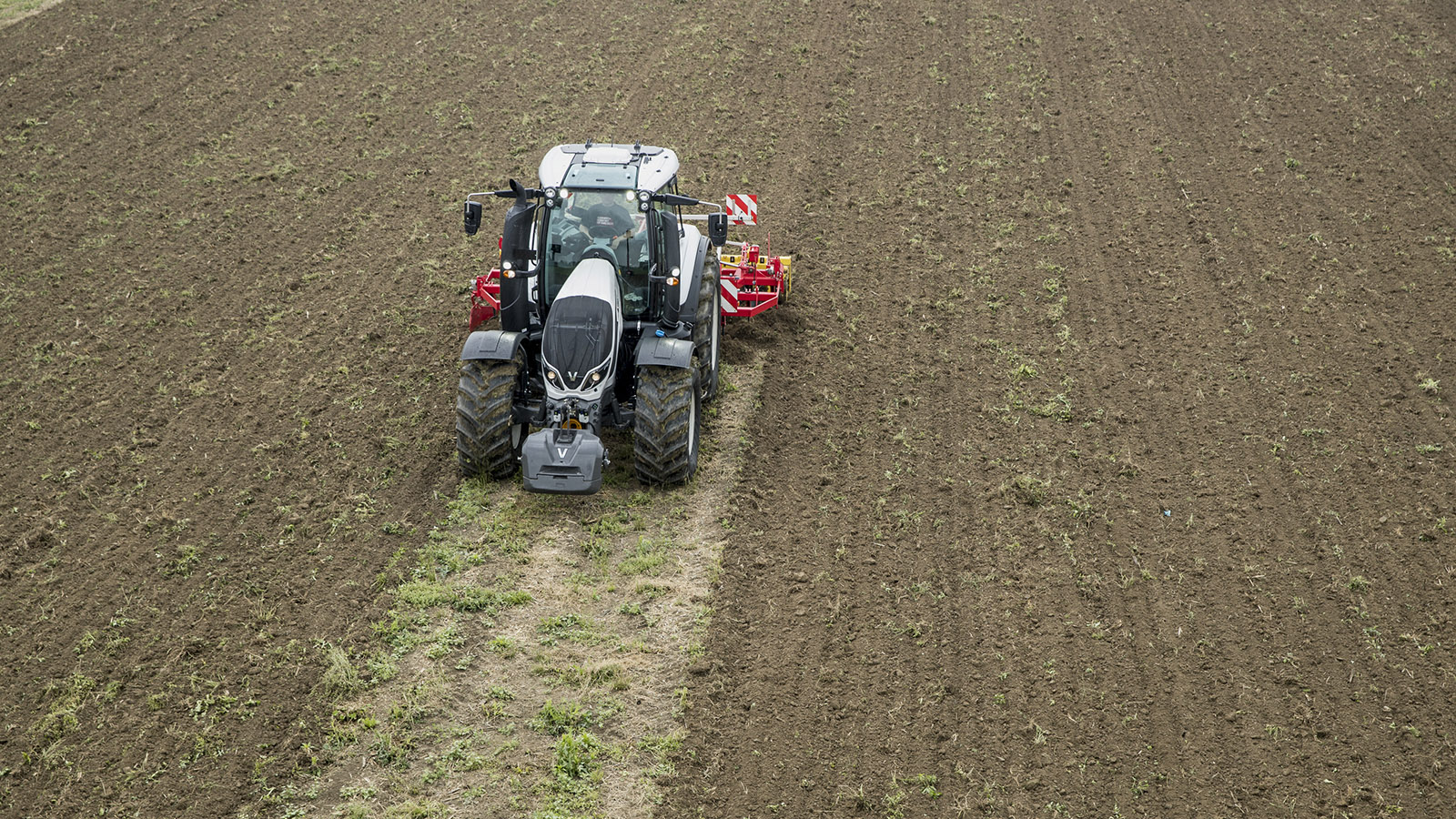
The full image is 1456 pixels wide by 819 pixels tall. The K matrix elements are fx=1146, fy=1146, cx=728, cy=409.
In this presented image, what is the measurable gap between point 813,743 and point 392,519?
14.1 ft

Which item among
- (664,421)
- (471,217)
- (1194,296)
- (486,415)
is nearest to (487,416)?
(486,415)

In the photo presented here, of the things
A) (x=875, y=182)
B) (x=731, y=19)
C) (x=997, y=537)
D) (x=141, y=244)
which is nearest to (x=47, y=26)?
(x=141, y=244)

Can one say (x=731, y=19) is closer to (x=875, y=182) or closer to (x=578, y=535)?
(x=875, y=182)

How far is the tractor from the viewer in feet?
31.8

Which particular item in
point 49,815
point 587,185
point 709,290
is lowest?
point 49,815

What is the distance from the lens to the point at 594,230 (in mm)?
10266

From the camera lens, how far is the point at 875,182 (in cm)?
1631

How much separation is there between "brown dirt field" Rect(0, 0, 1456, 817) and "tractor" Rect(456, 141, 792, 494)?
0.88m

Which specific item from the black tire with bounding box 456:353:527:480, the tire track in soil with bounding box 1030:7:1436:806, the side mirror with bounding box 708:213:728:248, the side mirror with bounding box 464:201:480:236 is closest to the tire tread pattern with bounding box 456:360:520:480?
the black tire with bounding box 456:353:527:480

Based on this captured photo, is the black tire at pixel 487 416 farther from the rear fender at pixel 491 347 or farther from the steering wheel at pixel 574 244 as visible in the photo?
the steering wheel at pixel 574 244

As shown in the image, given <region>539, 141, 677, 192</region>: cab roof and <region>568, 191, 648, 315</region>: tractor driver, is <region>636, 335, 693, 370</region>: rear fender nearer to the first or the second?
<region>568, 191, 648, 315</region>: tractor driver

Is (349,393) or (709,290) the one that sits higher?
(709,290)

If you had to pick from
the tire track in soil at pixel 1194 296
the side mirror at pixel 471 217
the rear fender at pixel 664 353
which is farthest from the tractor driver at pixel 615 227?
the tire track in soil at pixel 1194 296

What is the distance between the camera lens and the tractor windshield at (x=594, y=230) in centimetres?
1023
